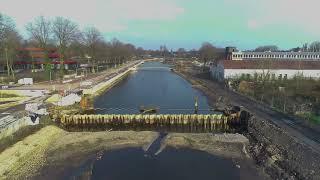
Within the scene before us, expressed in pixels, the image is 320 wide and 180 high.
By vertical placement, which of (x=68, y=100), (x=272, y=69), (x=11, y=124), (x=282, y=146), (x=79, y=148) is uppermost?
(x=272, y=69)

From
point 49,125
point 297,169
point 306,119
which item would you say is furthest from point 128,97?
point 297,169

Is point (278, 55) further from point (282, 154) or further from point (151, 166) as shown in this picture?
point (151, 166)

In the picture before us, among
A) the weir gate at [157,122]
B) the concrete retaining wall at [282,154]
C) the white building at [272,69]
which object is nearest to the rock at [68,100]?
the weir gate at [157,122]

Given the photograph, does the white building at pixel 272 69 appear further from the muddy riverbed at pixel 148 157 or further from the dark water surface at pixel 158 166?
the dark water surface at pixel 158 166

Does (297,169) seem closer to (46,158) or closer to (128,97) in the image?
(46,158)

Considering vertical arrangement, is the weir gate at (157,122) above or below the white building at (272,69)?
below

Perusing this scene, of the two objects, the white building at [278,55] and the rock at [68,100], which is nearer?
the rock at [68,100]

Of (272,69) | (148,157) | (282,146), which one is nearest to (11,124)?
(148,157)
